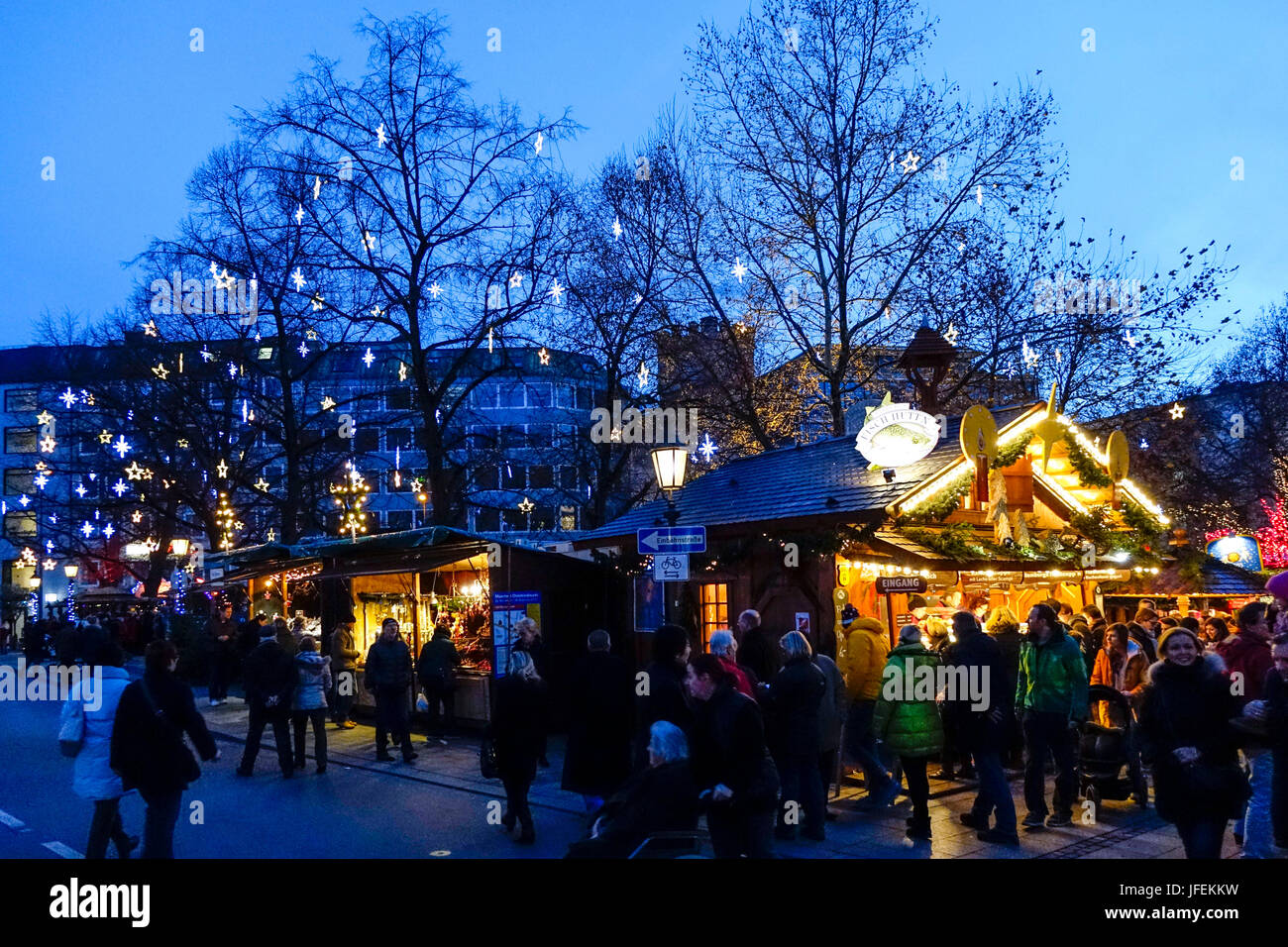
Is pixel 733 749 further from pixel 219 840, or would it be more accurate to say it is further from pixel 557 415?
pixel 557 415

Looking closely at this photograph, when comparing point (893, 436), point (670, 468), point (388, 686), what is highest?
point (893, 436)

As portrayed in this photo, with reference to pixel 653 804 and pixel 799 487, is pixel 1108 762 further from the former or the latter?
pixel 653 804

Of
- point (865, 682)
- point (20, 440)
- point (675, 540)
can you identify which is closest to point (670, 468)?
point (675, 540)

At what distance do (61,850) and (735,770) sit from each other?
589cm

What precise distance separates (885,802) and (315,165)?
18.4 metres

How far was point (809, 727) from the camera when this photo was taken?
28.5 feet

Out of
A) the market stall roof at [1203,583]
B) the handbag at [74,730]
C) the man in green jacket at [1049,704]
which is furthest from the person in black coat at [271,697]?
the market stall roof at [1203,583]

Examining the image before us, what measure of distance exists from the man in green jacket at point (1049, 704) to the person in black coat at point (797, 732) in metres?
1.86

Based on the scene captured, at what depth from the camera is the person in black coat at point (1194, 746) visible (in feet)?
19.5

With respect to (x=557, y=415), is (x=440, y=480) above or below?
below

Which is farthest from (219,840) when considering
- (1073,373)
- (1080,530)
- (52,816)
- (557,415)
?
(557,415)
